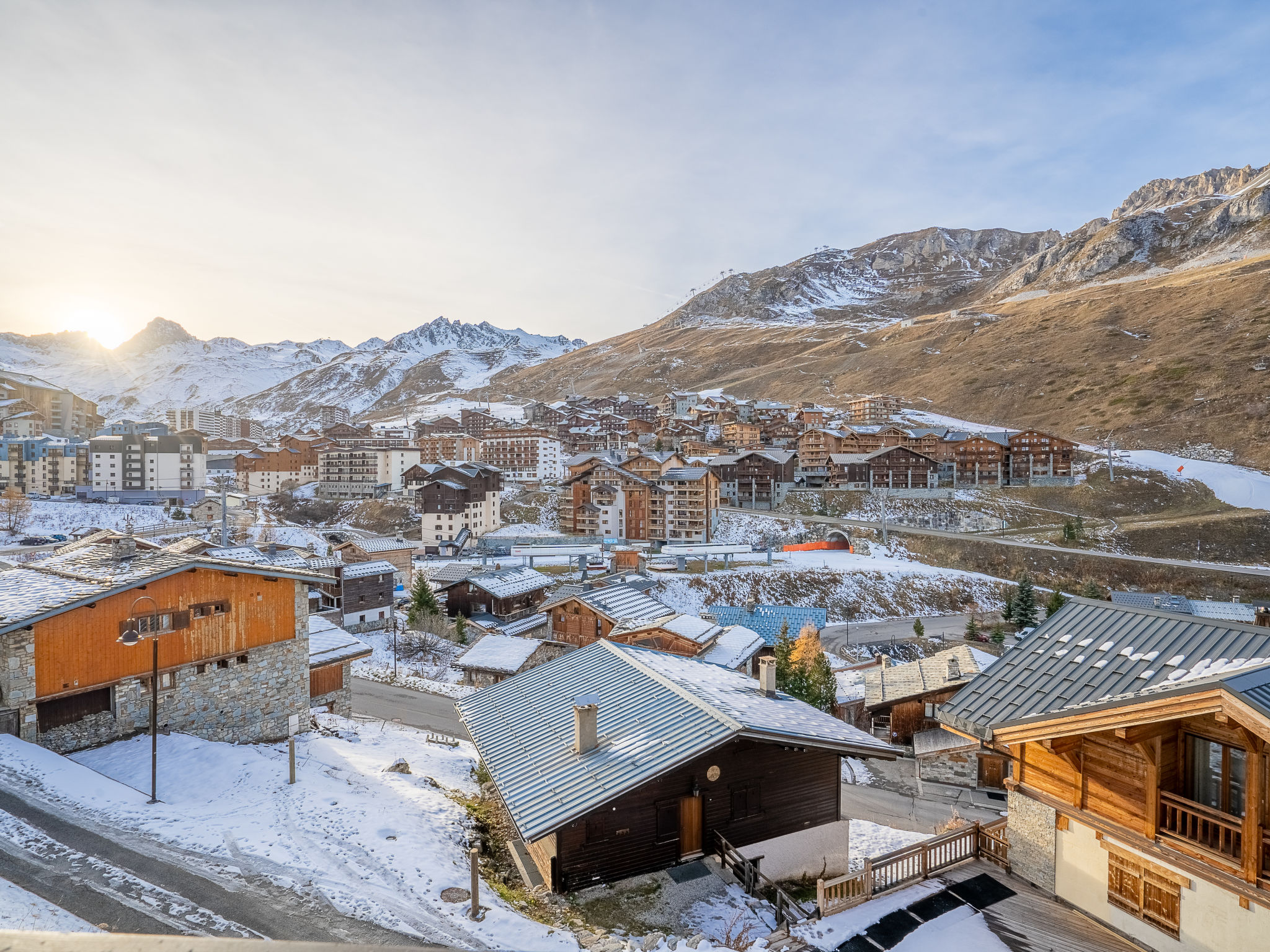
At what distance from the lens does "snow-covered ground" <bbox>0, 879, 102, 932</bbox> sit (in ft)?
28.8

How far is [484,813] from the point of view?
15.0 meters

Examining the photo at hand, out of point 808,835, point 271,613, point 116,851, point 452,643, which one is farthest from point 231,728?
point 452,643

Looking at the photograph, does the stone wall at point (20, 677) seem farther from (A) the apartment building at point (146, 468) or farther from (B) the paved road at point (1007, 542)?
(A) the apartment building at point (146, 468)

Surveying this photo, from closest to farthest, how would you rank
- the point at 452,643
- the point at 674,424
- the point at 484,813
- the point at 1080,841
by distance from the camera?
the point at 1080,841, the point at 484,813, the point at 452,643, the point at 674,424

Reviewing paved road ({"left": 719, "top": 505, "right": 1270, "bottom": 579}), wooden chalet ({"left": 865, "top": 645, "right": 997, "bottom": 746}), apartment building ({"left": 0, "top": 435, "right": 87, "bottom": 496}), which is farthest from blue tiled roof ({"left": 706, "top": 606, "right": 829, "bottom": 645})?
apartment building ({"left": 0, "top": 435, "right": 87, "bottom": 496})

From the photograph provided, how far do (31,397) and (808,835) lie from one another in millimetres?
175893

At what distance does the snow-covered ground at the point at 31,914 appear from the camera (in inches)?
345

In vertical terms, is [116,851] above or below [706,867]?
above

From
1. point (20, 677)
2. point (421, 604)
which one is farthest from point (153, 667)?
point (421, 604)

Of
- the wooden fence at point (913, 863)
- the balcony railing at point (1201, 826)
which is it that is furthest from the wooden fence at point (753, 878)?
the balcony railing at point (1201, 826)

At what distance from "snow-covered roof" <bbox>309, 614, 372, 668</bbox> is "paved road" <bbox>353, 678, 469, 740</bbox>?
145 inches

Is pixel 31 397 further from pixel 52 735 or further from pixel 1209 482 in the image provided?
pixel 1209 482

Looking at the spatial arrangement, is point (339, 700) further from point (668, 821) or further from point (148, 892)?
point (668, 821)

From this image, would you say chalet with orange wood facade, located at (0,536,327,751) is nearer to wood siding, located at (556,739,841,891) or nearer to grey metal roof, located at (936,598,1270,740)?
wood siding, located at (556,739,841,891)
